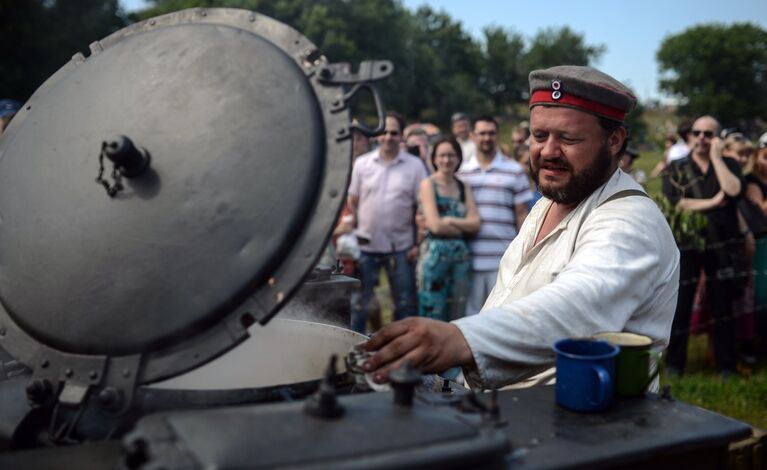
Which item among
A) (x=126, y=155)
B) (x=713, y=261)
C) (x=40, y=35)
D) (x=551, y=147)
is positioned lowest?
(x=713, y=261)

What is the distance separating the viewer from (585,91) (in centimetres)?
216

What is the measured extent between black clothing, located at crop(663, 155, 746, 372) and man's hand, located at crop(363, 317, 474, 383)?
4887 millimetres

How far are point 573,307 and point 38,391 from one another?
133 cm

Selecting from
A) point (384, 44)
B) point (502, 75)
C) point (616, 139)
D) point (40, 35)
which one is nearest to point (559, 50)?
point (502, 75)

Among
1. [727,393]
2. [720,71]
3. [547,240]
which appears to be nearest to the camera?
[547,240]

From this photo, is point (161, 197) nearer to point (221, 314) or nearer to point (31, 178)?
point (221, 314)

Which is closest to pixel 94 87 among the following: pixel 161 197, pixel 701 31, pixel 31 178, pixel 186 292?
pixel 31 178

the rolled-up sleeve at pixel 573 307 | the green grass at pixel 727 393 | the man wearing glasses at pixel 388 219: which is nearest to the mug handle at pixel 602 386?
the rolled-up sleeve at pixel 573 307

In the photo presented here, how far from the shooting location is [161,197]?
5.34ft

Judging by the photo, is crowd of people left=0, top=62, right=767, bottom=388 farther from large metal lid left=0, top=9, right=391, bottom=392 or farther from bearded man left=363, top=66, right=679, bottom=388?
large metal lid left=0, top=9, right=391, bottom=392

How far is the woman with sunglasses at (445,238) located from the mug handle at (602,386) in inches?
160

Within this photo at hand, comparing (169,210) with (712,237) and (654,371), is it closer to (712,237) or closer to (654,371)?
(654,371)

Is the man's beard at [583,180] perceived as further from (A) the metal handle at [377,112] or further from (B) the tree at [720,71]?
(B) the tree at [720,71]

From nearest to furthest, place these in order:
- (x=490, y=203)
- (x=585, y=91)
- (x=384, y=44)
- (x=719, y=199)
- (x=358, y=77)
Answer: (x=358, y=77), (x=585, y=91), (x=490, y=203), (x=719, y=199), (x=384, y=44)
